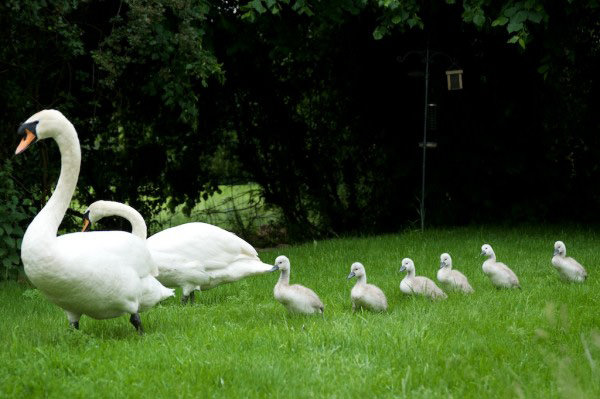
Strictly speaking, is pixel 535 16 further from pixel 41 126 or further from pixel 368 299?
pixel 41 126

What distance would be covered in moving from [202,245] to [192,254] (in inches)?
5.6

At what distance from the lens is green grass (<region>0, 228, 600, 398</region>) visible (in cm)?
453

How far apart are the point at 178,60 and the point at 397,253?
3.74 m

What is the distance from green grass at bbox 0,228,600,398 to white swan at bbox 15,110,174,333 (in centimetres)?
26

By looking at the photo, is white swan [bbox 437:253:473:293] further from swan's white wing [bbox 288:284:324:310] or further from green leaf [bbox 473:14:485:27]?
green leaf [bbox 473:14:485:27]

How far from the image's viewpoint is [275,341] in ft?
18.2

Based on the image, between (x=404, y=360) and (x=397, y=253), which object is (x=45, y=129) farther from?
(x=397, y=253)

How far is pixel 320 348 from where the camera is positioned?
5.36 meters

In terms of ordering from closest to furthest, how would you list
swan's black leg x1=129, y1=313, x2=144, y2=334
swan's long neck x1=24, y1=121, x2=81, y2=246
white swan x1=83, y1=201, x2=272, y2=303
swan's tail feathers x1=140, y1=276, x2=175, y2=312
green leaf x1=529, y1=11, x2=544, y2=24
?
1. swan's long neck x1=24, y1=121, x2=81, y2=246
2. swan's black leg x1=129, y1=313, x2=144, y2=334
3. swan's tail feathers x1=140, y1=276, x2=175, y2=312
4. white swan x1=83, y1=201, x2=272, y2=303
5. green leaf x1=529, y1=11, x2=544, y2=24

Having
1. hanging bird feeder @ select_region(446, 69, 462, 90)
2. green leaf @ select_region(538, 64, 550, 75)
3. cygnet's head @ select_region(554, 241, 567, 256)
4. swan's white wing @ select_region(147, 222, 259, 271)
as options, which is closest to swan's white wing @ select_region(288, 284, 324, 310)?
swan's white wing @ select_region(147, 222, 259, 271)

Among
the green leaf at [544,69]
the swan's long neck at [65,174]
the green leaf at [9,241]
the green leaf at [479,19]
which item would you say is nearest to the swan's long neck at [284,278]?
the swan's long neck at [65,174]

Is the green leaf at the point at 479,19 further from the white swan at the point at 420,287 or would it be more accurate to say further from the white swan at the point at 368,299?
the white swan at the point at 368,299

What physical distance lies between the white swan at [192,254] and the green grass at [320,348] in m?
0.23

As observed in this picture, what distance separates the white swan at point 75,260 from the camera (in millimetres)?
5352
